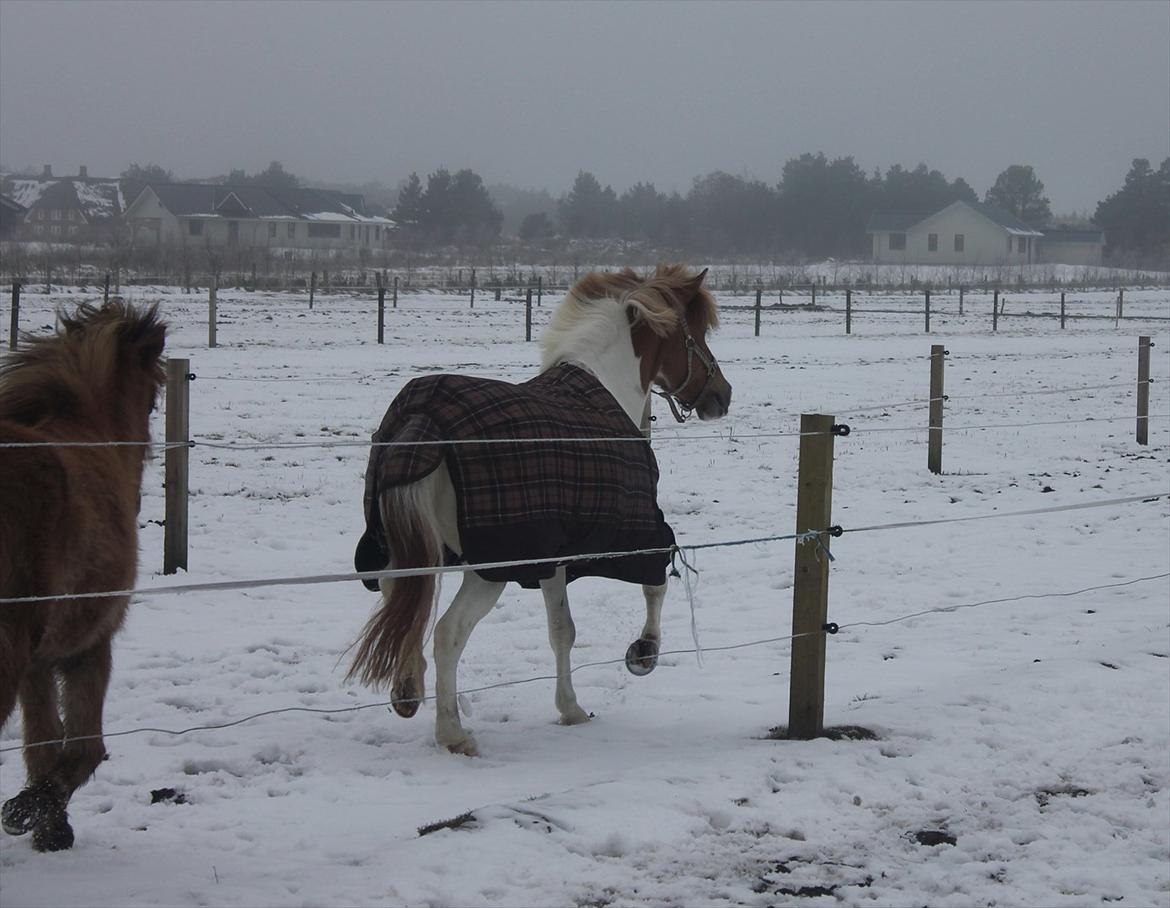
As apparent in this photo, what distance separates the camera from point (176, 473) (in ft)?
23.9

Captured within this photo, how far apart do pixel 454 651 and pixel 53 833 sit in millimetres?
1584

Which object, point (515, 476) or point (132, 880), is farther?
point (515, 476)

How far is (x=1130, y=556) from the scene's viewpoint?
828 centimetres

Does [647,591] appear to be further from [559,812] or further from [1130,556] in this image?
[1130,556]

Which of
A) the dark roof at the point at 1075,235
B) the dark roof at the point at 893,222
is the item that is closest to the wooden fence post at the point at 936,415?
the dark roof at the point at 893,222

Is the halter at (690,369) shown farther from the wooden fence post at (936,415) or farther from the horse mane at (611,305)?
the wooden fence post at (936,415)

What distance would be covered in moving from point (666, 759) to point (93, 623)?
84.2 inches

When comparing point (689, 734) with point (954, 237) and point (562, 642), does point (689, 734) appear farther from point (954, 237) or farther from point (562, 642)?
point (954, 237)

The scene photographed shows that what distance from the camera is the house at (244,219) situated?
72500 millimetres

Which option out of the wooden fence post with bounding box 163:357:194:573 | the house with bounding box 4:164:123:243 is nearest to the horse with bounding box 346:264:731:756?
the wooden fence post with bounding box 163:357:194:573

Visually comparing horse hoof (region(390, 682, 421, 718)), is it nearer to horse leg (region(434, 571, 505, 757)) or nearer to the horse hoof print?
horse leg (region(434, 571, 505, 757))

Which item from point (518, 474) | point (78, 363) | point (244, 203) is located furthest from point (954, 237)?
point (78, 363)

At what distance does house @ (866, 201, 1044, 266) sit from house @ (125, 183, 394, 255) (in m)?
31.8

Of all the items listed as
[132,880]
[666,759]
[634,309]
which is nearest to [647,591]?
[666,759]
